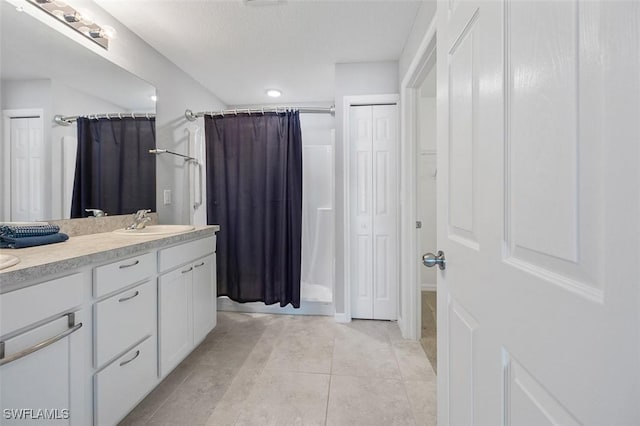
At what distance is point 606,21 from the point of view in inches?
12.1

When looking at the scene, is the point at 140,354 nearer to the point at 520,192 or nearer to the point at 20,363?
the point at 20,363

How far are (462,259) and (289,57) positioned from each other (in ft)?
7.47

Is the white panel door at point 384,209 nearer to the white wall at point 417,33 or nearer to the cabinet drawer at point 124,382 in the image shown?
the white wall at point 417,33

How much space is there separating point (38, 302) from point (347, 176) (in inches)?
80.4

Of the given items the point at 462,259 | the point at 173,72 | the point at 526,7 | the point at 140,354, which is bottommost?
the point at 140,354

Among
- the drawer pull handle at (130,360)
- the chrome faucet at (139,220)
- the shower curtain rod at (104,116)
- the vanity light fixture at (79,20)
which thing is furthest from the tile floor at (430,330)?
the vanity light fixture at (79,20)

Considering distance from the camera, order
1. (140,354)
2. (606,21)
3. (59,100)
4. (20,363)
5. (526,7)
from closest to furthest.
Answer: (606,21) < (526,7) < (20,363) < (140,354) < (59,100)

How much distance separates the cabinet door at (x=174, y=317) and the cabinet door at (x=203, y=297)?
60mm

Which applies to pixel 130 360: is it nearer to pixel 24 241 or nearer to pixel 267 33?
pixel 24 241

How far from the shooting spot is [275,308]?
8.75 feet

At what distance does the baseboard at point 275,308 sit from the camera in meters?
2.62

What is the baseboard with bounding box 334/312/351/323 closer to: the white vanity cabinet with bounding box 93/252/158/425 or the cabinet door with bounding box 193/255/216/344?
the cabinet door with bounding box 193/255/216/344

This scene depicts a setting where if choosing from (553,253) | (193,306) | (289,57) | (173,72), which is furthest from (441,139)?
(173,72)

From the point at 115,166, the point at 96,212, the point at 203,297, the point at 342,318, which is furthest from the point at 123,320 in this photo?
the point at 342,318
